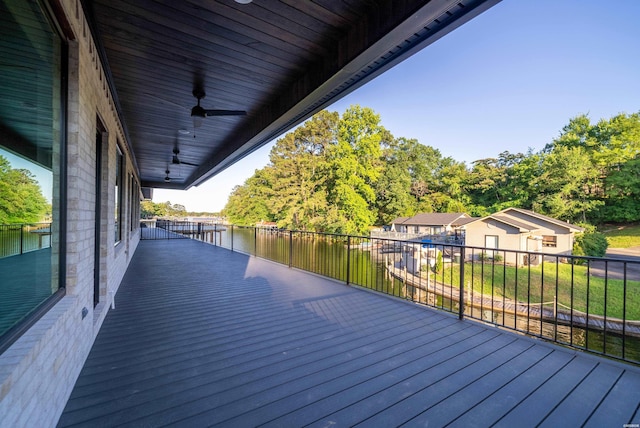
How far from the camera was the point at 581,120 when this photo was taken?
2509cm

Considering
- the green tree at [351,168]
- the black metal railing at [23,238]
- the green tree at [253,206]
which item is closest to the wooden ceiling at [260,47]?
the black metal railing at [23,238]

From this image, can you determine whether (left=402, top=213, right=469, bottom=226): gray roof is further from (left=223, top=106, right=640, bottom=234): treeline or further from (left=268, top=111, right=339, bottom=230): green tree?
(left=268, top=111, right=339, bottom=230): green tree

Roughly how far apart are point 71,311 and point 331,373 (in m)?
1.55

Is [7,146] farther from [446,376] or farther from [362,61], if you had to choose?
[446,376]

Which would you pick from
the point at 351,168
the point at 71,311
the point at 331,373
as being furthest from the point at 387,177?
the point at 71,311

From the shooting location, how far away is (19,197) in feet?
3.52

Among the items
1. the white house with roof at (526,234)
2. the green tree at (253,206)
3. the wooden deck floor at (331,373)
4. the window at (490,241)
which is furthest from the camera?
the green tree at (253,206)

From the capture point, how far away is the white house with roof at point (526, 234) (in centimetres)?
1434

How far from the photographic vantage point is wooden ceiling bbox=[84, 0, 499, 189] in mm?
1831

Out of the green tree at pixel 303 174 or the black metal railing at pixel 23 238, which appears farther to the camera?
the green tree at pixel 303 174

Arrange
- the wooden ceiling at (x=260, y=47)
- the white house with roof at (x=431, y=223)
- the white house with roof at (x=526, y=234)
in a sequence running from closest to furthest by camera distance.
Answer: the wooden ceiling at (x=260, y=47), the white house with roof at (x=526, y=234), the white house with roof at (x=431, y=223)

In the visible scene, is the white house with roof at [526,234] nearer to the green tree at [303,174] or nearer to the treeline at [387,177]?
the treeline at [387,177]

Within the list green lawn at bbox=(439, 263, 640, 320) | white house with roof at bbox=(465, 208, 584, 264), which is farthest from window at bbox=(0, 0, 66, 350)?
white house with roof at bbox=(465, 208, 584, 264)

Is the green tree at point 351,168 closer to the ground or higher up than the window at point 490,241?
higher up
